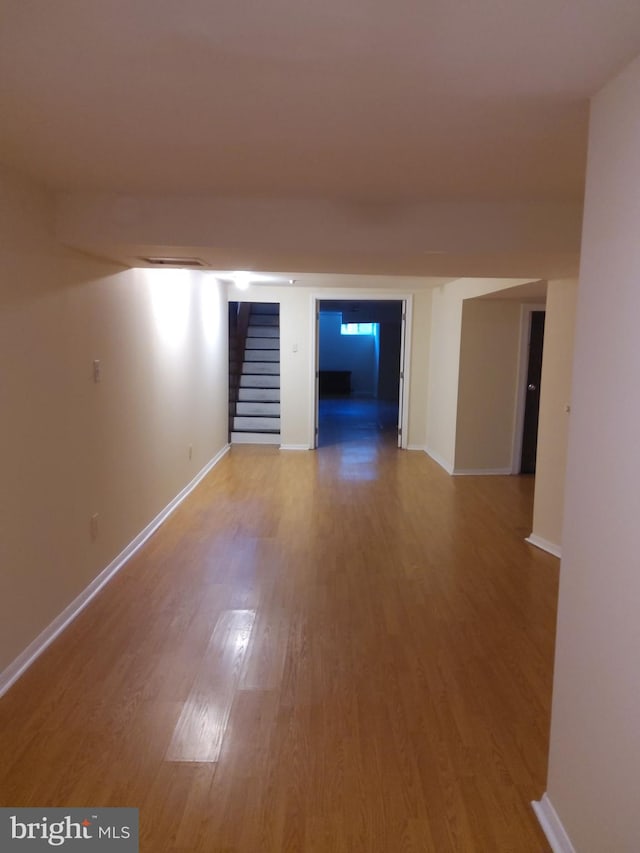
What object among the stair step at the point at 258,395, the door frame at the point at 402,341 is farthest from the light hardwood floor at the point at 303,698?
the stair step at the point at 258,395

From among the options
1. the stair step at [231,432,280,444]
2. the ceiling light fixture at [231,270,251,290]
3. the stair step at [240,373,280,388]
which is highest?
the ceiling light fixture at [231,270,251,290]

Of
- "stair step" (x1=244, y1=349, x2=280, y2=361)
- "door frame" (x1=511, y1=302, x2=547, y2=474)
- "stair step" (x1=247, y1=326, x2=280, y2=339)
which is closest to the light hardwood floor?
"door frame" (x1=511, y1=302, x2=547, y2=474)

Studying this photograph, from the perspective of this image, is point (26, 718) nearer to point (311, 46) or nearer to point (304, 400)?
point (311, 46)

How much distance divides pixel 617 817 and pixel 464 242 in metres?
2.25

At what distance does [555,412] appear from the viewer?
3906mm

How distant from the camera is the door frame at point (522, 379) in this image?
232 inches

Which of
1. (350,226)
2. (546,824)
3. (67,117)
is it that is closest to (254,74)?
(67,117)

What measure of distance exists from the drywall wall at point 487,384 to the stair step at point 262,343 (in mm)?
3762

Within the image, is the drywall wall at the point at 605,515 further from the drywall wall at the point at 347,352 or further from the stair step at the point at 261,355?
the drywall wall at the point at 347,352

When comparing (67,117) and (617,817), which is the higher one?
(67,117)

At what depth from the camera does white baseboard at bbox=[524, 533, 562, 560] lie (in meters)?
3.89

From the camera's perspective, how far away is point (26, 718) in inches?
84.0

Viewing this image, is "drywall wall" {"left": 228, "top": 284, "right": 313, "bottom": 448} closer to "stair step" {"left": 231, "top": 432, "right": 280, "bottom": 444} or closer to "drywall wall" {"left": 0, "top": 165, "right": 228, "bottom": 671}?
"stair step" {"left": 231, "top": 432, "right": 280, "bottom": 444}

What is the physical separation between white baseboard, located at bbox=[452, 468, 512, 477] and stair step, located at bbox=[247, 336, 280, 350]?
13.0 ft
